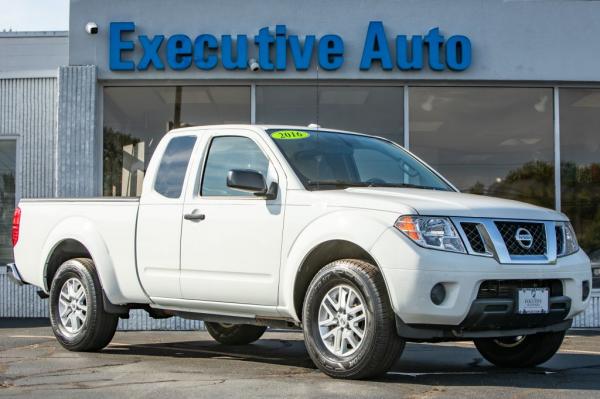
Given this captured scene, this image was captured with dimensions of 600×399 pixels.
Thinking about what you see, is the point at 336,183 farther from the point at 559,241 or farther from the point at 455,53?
the point at 455,53

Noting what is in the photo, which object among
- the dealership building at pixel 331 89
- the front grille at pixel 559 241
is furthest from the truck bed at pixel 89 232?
the dealership building at pixel 331 89

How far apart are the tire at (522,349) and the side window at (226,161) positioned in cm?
220

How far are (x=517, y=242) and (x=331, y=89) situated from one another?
7.21 metres

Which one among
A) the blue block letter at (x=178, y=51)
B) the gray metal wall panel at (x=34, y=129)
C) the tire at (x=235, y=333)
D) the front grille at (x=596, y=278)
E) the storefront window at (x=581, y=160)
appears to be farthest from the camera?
the gray metal wall panel at (x=34, y=129)

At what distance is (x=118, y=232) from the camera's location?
8.04 m

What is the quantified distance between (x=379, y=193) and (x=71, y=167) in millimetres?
7328

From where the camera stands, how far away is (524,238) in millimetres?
6383

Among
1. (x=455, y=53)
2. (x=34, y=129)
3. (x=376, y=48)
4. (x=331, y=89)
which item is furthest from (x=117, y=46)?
(x=455, y=53)

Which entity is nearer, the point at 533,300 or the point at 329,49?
the point at 533,300

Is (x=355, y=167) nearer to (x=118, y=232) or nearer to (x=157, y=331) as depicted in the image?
(x=118, y=232)

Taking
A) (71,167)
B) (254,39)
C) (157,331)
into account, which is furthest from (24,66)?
(157,331)

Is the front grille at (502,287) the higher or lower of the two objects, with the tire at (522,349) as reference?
higher

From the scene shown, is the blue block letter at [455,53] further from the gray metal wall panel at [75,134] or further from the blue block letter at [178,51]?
the gray metal wall panel at [75,134]

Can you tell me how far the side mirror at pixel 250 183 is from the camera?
6.79m
